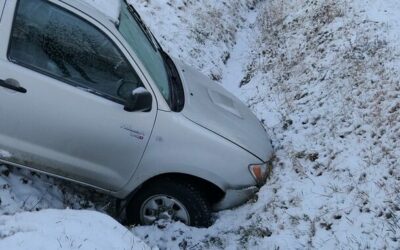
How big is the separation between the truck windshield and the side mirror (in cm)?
33

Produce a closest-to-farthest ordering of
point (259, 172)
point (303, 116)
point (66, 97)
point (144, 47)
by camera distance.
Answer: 1. point (66, 97)
2. point (144, 47)
3. point (259, 172)
4. point (303, 116)

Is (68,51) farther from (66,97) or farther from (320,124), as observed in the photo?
(320,124)

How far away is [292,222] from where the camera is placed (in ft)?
17.9

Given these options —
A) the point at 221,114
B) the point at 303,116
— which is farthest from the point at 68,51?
the point at 303,116

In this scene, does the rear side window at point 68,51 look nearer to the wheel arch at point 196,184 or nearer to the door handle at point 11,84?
the door handle at point 11,84

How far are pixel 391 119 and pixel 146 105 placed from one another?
136 inches

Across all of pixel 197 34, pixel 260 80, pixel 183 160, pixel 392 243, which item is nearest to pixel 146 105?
pixel 183 160

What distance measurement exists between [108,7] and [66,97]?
102 centimetres

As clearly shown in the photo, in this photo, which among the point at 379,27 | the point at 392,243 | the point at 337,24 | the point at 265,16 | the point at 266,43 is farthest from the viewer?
the point at 265,16

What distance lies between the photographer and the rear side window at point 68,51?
4.41m

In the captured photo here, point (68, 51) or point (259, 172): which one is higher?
point (68, 51)

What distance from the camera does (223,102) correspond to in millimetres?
5809

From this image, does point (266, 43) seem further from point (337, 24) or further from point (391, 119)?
point (391, 119)

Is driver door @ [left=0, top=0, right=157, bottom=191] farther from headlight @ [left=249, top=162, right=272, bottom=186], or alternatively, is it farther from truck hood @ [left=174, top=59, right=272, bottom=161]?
headlight @ [left=249, top=162, right=272, bottom=186]
